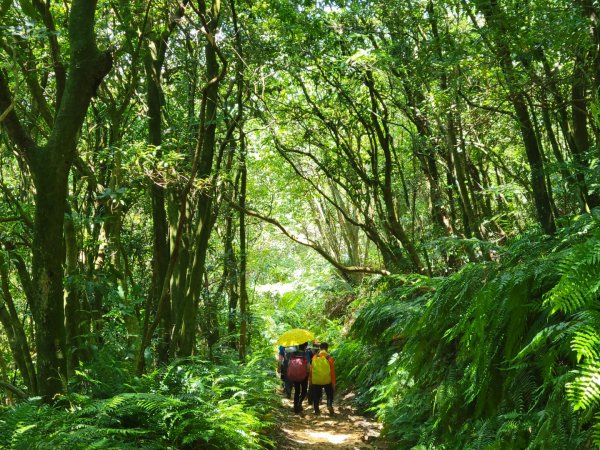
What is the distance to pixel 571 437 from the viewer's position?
2688 millimetres

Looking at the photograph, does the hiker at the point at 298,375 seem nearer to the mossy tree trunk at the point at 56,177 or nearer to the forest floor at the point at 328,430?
the forest floor at the point at 328,430

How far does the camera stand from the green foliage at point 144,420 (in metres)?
4.26

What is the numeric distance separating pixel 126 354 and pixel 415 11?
7.27 meters

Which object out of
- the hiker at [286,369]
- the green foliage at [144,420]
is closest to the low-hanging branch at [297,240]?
the hiker at [286,369]

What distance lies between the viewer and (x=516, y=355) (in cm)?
346

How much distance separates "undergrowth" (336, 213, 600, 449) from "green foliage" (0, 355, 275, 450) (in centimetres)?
206

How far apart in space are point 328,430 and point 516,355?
599 centimetres

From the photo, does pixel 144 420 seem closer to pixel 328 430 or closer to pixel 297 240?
pixel 297 240

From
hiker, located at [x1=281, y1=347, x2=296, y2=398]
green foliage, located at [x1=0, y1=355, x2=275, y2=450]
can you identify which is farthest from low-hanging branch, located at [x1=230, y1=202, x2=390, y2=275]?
green foliage, located at [x1=0, y1=355, x2=275, y2=450]

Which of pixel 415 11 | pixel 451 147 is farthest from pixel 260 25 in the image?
pixel 451 147

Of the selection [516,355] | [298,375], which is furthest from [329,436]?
[516,355]

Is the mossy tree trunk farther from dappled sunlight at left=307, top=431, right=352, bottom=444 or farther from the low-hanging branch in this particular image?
dappled sunlight at left=307, top=431, right=352, bottom=444

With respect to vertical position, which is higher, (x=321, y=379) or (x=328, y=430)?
(x=321, y=379)

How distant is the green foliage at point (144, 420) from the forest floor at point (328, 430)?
0.87 meters
